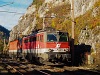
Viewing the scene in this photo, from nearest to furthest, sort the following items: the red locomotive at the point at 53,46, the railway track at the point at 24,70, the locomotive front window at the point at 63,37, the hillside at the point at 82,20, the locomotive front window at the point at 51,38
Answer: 1. the railway track at the point at 24,70
2. the red locomotive at the point at 53,46
3. the locomotive front window at the point at 51,38
4. the locomotive front window at the point at 63,37
5. the hillside at the point at 82,20

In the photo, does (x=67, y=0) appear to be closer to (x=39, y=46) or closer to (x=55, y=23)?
(x=55, y=23)

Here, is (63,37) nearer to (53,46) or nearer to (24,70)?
(53,46)

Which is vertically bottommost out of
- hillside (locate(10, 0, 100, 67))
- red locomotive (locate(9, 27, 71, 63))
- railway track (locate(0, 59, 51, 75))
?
railway track (locate(0, 59, 51, 75))

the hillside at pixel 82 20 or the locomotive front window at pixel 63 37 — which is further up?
the hillside at pixel 82 20

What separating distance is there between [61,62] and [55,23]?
31.4 m

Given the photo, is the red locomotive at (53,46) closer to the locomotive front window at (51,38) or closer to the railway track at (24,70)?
the locomotive front window at (51,38)

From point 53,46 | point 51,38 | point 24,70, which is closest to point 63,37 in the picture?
point 51,38

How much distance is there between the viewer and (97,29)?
1231 inches

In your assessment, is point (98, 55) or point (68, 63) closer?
point (98, 55)

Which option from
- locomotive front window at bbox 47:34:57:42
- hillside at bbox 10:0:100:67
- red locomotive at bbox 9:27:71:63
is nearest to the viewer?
red locomotive at bbox 9:27:71:63

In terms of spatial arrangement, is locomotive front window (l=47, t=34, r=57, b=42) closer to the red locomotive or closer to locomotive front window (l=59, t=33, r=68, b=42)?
the red locomotive

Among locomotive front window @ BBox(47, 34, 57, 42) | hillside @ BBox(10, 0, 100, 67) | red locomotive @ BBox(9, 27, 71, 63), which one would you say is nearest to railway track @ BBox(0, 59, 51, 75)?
red locomotive @ BBox(9, 27, 71, 63)

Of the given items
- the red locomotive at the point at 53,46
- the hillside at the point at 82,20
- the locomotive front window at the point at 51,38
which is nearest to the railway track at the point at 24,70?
the red locomotive at the point at 53,46

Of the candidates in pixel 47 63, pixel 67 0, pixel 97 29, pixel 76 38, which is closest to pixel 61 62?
pixel 47 63
